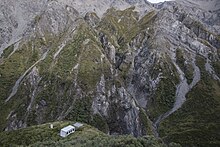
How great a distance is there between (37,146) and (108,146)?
2938cm

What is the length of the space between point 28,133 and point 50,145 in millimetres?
44944

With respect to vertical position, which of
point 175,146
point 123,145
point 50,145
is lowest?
point 175,146

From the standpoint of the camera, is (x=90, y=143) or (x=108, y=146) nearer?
(x=108, y=146)

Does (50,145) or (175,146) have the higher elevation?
(50,145)

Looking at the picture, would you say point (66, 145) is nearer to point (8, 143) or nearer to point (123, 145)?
point (123, 145)

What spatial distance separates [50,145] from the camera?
104750mm

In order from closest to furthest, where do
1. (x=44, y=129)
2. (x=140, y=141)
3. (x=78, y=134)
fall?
(x=140, y=141), (x=78, y=134), (x=44, y=129)

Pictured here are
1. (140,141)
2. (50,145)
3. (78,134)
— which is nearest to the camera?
(140,141)

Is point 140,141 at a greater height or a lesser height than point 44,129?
lesser

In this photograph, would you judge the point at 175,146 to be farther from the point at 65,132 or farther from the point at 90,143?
the point at 65,132

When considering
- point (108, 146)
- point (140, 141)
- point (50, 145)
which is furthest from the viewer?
point (50, 145)

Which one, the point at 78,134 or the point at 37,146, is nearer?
the point at 37,146

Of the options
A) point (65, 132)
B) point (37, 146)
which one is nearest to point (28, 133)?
point (65, 132)

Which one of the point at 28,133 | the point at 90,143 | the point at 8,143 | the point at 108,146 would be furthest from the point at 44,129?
the point at 108,146
